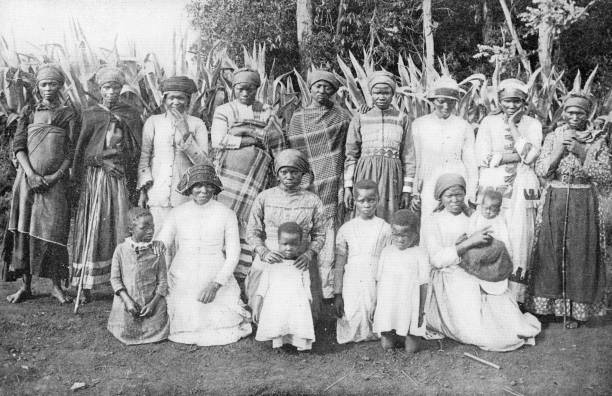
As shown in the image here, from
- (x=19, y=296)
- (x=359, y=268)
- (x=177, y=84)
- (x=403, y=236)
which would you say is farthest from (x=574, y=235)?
(x=19, y=296)

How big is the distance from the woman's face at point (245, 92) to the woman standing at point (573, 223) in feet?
7.23

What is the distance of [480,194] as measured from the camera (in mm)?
4402

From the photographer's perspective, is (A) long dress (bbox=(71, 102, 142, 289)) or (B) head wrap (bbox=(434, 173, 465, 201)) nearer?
(B) head wrap (bbox=(434, 173, 465, 201))

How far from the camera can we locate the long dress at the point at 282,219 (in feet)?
12.8

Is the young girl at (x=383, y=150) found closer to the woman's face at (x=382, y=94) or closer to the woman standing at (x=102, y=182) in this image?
the woman's face at (x=382, y=94)

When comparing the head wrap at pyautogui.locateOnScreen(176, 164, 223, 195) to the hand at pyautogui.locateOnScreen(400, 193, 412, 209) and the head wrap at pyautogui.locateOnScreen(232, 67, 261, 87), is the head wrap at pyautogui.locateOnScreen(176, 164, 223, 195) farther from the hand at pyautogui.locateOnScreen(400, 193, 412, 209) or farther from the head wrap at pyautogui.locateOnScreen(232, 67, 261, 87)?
the hand at pyautogui.locateOnScreen(400, 193, 412, 209)

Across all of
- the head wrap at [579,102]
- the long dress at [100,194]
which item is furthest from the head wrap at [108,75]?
the head wrap at [579,102]

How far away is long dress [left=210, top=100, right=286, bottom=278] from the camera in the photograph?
4.41 m

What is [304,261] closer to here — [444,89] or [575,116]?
[444,89]

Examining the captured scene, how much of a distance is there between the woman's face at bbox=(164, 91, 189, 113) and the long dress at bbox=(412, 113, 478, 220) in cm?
181

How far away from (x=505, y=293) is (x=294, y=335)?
1.44 metres

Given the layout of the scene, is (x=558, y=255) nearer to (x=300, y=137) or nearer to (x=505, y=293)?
(x=505, y=293)

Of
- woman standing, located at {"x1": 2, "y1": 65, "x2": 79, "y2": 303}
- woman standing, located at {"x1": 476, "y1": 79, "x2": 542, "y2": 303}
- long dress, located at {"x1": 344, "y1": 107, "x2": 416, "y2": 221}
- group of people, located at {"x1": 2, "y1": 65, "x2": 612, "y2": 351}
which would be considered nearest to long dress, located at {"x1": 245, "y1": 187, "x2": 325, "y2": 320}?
group of people, located at {"x1": 2, "y1": 65, "x2": 612, "y2": 351}

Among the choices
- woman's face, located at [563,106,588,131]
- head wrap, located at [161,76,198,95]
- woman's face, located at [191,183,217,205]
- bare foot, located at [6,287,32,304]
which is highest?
head wrap, located at [161,76,198,95]
